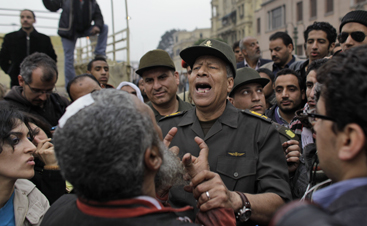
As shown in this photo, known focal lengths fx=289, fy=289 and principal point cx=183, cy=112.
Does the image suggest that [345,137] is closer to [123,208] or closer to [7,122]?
[123,208]

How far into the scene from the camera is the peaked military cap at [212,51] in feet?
8.95

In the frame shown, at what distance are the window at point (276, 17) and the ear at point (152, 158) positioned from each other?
4156cm

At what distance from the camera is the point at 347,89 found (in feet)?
3.84

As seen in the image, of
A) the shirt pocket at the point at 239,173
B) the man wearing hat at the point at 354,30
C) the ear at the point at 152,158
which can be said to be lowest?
the shirt pocket at the point at 239,173

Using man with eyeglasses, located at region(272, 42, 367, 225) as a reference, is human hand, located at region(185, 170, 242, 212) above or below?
below

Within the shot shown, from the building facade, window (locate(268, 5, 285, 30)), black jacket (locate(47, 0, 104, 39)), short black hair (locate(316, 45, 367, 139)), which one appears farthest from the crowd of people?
the building facade

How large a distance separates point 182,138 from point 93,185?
4.68 ft

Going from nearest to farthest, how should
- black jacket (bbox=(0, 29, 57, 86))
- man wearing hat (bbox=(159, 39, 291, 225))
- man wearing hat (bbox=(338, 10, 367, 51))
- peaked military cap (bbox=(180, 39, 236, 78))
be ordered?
1. man wearing hat (bbox=(159, 39, 291, 225))
2. peaked military cap (bbox=(180, 39, 236, 78))
3. man wearing hat (bbox=(338, 10, 367, 51))
4. black jacket (bbox=(0, 29, 57, 86))

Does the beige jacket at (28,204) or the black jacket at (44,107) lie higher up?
the black jacket at (44,107)

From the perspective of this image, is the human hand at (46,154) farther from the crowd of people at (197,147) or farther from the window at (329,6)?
the window at (329,6)

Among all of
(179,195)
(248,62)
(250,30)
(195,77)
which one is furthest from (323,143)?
(250,30)

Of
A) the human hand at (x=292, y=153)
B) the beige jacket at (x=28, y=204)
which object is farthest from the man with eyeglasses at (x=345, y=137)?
the beige jacket at (x=28, y=204)

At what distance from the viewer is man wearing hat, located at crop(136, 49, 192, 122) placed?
4230 millimetres

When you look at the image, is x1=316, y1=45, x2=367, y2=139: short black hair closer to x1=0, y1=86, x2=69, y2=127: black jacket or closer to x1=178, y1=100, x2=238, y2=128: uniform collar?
x1=178, y1=100, x2=238, y2=128: uniform collar
